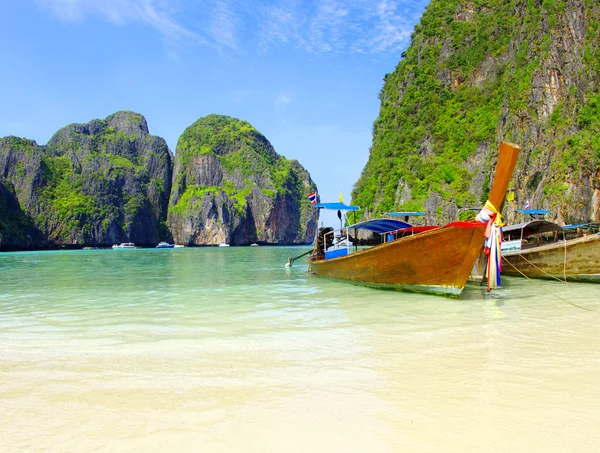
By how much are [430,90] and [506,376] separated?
160 ft

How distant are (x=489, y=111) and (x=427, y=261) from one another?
37.4m

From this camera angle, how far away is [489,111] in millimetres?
41531

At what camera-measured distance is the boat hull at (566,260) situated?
11.9 metres

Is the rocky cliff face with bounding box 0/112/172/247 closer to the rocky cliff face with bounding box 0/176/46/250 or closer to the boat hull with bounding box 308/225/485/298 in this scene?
the rocky cliff face with bounding box 0/176/46/250

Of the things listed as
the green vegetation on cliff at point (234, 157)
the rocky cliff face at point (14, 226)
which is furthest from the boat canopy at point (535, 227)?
the green vegetation on cliff at point (234, 157)

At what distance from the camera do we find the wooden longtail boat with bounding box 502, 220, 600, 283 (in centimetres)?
1198

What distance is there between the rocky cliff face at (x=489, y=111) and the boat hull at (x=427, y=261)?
20963 millimetres

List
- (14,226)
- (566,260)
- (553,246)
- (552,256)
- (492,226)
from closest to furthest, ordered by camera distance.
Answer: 1. (492,226)
2. (566,260)
3. (553,246)
4. (552,256)
5. (14,226)

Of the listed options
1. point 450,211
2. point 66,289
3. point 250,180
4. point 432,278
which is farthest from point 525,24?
point 250,180

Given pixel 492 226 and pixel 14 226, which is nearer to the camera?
pixel 492 226

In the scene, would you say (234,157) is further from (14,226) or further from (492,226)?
(492,226)

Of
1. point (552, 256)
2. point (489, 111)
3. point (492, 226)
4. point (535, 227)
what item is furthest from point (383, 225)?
point (489, 111)

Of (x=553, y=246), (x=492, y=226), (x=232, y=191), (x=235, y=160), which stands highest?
(x=235, y=160)

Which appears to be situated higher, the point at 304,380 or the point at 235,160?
the point at 235,160
